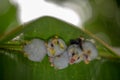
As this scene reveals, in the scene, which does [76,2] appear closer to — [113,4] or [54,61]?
[113,4]

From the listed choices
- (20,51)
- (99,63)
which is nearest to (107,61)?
(99,63)

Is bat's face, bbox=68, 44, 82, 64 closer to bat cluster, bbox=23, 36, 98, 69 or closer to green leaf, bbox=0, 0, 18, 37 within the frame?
bat cluster, bbox=23, 36, 98, 69

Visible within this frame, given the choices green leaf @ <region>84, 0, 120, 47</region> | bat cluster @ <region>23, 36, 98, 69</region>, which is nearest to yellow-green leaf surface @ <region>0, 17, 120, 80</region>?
bat cluster @ <region>23, 36, 98, 69</region>

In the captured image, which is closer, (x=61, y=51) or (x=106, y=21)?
(x=61, y=51)

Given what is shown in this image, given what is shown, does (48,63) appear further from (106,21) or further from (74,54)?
(106,21)

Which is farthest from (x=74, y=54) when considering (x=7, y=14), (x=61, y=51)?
(x=7, y=14)

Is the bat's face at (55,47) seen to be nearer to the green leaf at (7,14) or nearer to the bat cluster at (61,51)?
the bat cluster at (61,51)

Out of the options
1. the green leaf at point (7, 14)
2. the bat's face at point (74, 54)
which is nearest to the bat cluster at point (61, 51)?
the bat's face at point (74, 54)
